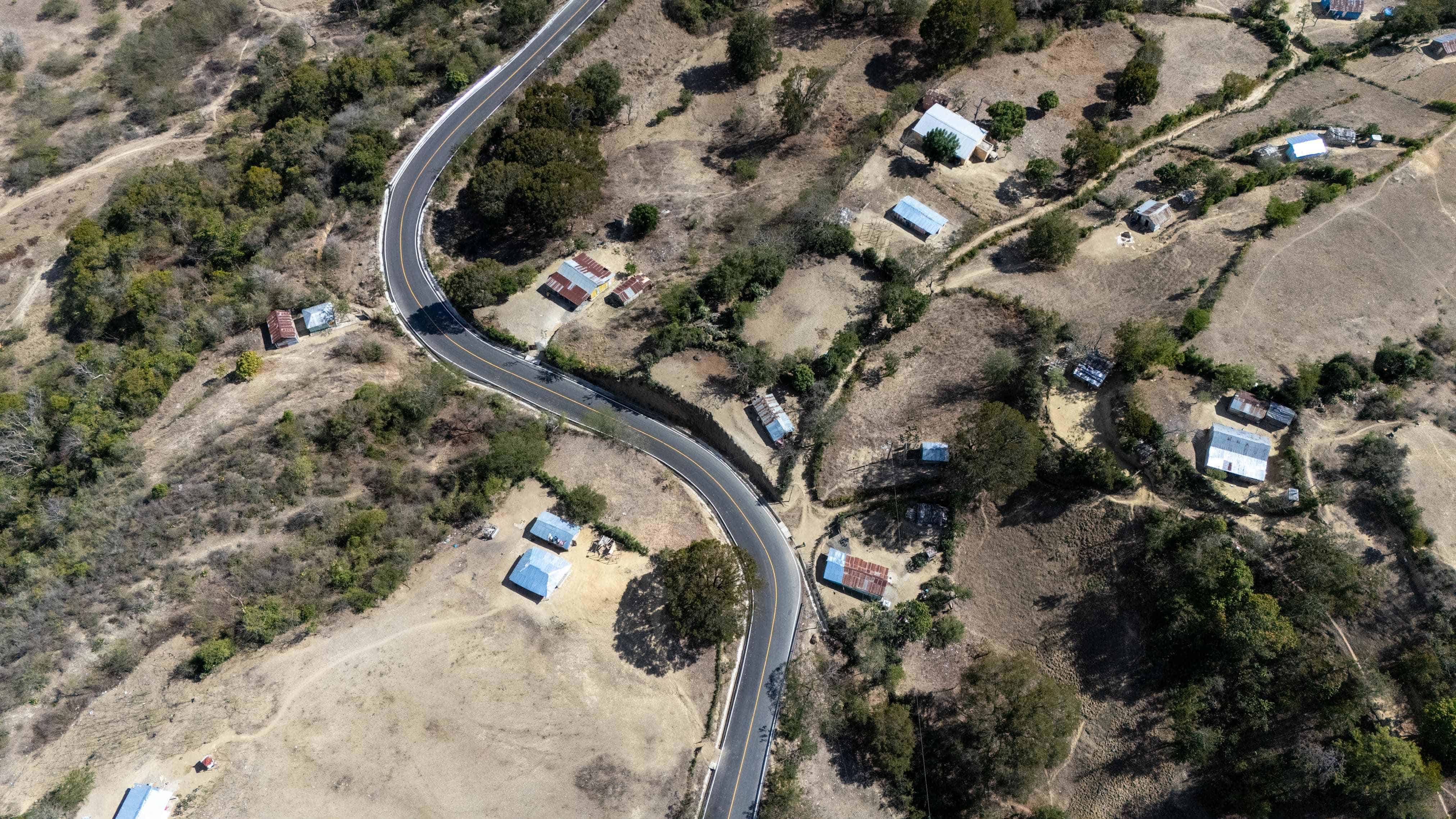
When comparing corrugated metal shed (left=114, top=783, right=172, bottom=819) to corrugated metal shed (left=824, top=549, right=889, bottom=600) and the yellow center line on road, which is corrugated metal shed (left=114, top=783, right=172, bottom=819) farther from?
corrugated metal shed (left=824, top=549, right=889, bottom=600)

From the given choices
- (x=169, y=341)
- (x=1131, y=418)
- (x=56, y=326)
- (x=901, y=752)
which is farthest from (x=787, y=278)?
(x=56, y=326)

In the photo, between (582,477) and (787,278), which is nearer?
(582,477)

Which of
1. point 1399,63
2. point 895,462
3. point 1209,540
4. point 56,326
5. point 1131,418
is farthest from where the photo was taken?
→ point 1399,63

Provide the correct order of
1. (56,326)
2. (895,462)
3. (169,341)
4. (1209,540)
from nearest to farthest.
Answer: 1. (1209,540)
2. (895,462)
3. (169,341)
4. (56,326)

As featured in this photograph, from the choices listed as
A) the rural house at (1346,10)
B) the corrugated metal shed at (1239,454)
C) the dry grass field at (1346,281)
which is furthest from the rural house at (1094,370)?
the rural house at (1346,10)

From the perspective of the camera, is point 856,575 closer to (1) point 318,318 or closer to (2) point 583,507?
(2) point 583,507

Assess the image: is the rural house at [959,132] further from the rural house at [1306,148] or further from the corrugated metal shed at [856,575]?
the corrugated metal shed at [856,575]

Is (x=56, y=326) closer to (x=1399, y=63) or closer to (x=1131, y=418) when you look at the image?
(x=1131, y=418)
